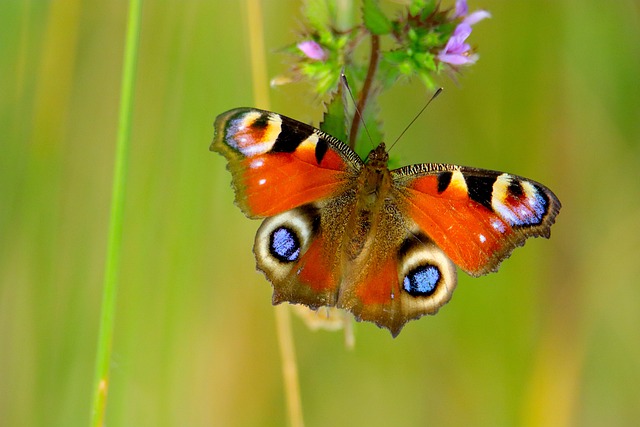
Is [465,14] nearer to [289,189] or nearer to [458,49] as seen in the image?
[458,49]

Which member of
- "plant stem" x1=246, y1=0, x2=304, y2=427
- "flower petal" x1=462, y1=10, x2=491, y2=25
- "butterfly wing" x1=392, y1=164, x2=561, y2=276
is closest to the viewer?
"butterfly wing" x1=392, y1=164, x2=561, y2=276

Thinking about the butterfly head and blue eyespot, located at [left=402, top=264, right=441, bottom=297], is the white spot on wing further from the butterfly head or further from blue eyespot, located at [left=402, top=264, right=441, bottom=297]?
blue eyespot, located at [left=402, top=264, right=441, bottom=297]

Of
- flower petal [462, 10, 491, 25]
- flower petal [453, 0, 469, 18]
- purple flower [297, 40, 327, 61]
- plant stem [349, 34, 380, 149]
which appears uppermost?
flower petal [453, 0, 469, 18]

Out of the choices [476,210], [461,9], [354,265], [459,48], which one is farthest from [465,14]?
[354,265]

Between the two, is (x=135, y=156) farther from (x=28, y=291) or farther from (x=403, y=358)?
(x=403, y=358)

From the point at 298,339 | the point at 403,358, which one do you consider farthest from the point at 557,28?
the point at 298,339

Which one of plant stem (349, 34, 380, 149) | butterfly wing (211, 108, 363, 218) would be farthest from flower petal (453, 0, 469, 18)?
butterfly wing (211, 108, 363, 218)

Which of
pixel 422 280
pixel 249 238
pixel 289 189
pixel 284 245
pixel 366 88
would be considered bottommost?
pixel 422 280
